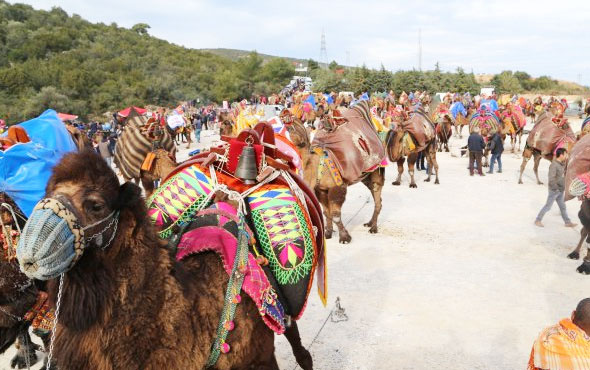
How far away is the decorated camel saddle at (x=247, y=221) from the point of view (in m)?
2.67

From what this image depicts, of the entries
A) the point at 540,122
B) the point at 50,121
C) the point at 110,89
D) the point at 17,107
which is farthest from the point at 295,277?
the point at 110,89

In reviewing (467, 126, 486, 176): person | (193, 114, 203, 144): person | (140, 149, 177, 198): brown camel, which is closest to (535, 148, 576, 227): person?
(467, 126, 486, 176): person

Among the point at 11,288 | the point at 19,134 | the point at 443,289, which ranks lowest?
the point at 443,289

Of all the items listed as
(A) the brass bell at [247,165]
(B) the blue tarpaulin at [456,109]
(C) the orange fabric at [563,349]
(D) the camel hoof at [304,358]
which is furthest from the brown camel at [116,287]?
(B) the blue tarpaulin at [456,109]

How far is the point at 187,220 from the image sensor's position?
298cm

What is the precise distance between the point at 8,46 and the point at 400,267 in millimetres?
58488

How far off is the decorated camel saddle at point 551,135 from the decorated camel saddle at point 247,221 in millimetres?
10696

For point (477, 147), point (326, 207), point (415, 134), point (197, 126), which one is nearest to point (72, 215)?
point (326, 207)

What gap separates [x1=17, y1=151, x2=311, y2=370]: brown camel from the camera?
A: 1.90 meters

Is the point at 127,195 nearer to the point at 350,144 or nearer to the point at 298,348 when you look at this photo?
the point at 298,348

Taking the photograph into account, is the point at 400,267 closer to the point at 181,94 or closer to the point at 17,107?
the point at 17,107

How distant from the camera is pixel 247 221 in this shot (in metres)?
3.16

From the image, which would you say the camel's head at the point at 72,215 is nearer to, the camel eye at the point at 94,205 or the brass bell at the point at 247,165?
the camel eye at the point at 94,205

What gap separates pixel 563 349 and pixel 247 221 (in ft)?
Result: 7.20
